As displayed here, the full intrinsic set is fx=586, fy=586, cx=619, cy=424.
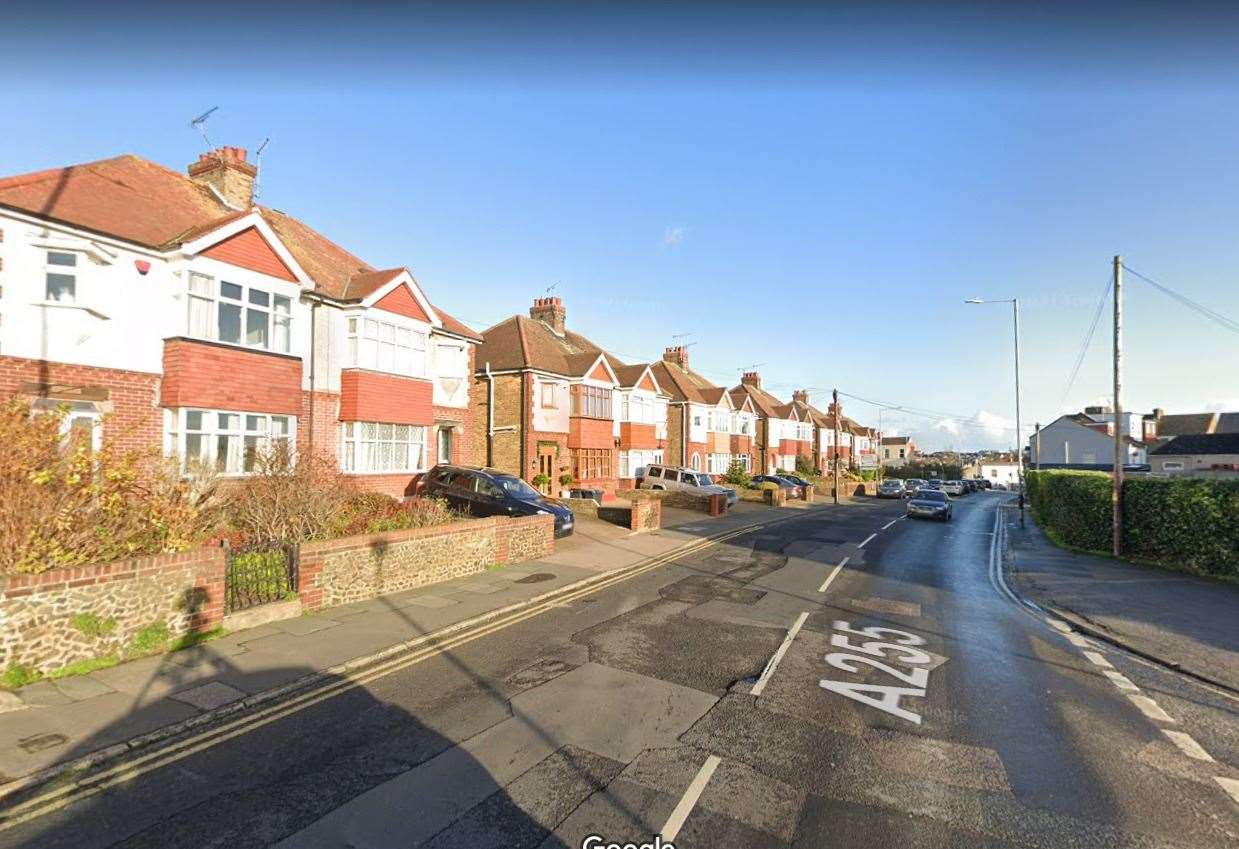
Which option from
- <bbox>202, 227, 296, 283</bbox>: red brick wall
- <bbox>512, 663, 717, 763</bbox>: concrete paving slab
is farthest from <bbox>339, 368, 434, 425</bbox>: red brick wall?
<bbox>512, 663, 717, 763</bbox>: concrete paving slab

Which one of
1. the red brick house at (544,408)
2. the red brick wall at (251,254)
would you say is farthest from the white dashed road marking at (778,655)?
the red brick house at (544,408)

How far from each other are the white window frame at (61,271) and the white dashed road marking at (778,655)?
611 inches

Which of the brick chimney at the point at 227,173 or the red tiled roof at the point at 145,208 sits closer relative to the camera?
the red tiled roof at the point at 145,208

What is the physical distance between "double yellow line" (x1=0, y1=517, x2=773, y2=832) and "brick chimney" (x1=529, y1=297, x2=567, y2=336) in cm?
2638

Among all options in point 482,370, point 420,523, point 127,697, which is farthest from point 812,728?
point 482,370

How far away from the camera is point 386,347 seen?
19.3 metres

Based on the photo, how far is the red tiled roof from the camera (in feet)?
42.6

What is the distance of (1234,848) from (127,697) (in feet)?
34.0

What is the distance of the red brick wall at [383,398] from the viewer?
18234mm

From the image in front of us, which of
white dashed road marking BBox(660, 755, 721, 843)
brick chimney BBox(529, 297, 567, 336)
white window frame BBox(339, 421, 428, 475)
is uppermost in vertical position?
brick chimney BBox(529, 297, 567, 336)

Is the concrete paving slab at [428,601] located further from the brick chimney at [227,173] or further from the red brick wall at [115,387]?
the brick chimney at [227,173]

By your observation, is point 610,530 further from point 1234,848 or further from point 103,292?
point 1234,848

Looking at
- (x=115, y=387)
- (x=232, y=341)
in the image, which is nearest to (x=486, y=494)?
(x=232, y=341)

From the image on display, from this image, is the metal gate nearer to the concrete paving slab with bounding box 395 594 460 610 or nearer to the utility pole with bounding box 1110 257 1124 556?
the concrete paving slab with bounding box 395 594 460 610
